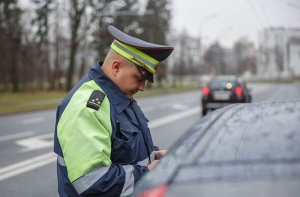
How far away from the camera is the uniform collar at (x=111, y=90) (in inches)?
98.3

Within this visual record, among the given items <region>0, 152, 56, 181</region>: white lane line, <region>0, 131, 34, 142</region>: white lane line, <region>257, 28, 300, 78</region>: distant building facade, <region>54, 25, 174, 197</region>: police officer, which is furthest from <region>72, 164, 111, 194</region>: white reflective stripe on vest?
<region>257, 28, 300, 78</region>: distant building facade

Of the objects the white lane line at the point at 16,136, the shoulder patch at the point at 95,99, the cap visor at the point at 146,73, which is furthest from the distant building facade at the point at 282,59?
the shoulder patch at the point at 95,99

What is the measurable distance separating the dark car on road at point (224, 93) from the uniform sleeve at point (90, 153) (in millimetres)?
16165

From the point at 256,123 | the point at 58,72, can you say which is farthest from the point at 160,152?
the point at 58,72

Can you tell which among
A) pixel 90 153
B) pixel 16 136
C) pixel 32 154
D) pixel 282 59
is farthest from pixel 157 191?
pixel 282 59

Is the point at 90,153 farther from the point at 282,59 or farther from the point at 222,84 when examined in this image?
the point at 282,59

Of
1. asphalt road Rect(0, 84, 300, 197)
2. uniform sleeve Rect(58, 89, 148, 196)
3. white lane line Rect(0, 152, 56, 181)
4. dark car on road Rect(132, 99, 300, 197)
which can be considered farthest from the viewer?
white lane line Rect(0, 152, 56, 181)

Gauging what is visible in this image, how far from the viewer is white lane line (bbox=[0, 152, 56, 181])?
7480mm

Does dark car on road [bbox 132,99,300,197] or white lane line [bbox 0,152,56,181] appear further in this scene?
white lane line [bbox 0,152,56,181]

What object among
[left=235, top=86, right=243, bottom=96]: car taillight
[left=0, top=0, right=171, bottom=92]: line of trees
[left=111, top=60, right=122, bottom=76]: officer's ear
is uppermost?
[left=0, top=0, right=171, bottom=92]: line of trees

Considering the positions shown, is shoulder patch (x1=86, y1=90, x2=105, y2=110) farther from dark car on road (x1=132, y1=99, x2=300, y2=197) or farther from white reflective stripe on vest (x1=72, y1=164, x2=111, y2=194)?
dark car on road (x1=132, y1=99, x2=300, y2=197)

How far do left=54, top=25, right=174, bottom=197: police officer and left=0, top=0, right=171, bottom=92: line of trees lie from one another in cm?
2585

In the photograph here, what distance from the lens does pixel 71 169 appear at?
228 cm

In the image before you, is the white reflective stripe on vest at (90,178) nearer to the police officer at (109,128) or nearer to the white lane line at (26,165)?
the police officer at (109,128)
